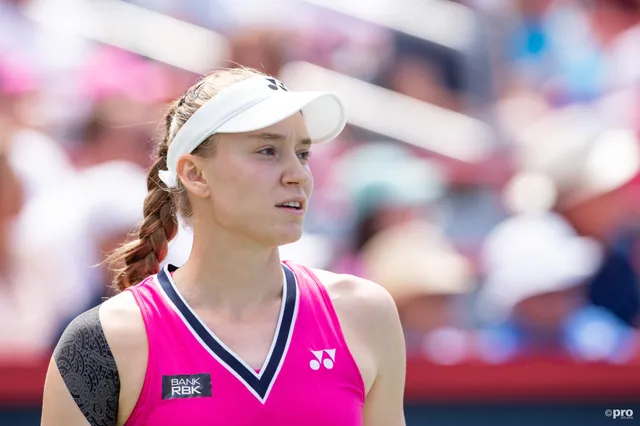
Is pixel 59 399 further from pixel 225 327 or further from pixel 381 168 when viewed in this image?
pixel 381 168

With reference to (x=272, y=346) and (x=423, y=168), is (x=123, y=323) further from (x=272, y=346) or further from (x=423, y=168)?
(x=423, y=168)

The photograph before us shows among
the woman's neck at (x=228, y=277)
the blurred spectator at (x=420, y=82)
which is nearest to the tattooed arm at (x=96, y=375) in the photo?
the woman's neck at (x=228, y=277)

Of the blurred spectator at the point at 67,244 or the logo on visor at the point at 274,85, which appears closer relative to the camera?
the logo on visor at the point at 274,85

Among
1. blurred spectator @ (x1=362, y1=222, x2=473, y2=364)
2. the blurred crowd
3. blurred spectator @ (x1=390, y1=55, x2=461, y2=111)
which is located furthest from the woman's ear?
blurred spectator @ (x1=390, y1=55, x2=461, y2=111)

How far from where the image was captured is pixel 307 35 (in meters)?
4.81

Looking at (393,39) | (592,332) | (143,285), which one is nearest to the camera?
(143,285)

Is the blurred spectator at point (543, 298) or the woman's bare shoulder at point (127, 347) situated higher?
the blurred spectator at point (543, 298)

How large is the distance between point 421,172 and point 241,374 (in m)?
2.88

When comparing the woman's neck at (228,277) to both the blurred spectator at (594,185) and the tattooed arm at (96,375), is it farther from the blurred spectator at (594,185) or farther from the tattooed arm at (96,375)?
the blurred spectator at (594,185)

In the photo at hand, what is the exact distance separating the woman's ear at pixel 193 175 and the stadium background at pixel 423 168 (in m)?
2.46

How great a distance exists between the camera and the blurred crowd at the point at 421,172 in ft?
14.9

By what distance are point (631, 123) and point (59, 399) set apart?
3.53 m

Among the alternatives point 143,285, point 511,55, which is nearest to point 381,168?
point 511,55

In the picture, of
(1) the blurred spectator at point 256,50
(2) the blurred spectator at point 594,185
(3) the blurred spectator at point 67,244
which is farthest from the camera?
(1) the blurred spectator at point 256,50
